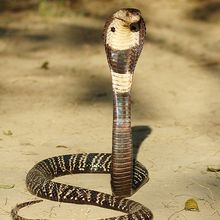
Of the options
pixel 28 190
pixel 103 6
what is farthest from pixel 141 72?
pixel 28 190

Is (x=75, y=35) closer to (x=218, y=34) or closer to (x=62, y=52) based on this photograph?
(x=62, y=52)

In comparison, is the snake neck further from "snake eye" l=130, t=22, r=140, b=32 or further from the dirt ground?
"snake eye" l=130, t=22, r=140, b=32

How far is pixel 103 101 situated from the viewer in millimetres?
9828

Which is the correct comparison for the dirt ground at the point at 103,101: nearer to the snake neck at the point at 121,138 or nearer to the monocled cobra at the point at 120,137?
the monocled cobra at the point at 120,137

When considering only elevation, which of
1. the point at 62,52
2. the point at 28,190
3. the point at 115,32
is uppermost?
the point at 115,32

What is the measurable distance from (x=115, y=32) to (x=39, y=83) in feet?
16.1

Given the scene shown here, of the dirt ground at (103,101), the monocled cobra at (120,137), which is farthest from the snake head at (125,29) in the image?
the dirt ground at (103,101)

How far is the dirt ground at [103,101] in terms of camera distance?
6.55 metres

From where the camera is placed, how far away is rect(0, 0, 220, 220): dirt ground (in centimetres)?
655

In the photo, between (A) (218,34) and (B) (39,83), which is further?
(A) (218,34)

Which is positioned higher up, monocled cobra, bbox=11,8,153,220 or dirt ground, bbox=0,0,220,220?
monocled cobra, bbox=11,8,153,220

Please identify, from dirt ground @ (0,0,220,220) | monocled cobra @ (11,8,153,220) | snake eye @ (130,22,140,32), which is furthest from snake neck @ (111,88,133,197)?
snake eye @ (130,22,140,32)

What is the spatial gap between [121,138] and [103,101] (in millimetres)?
3688

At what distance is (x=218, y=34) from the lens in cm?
1262
